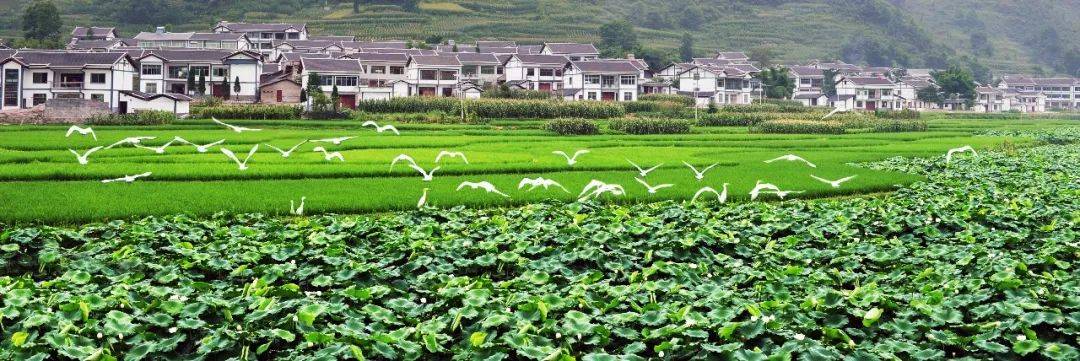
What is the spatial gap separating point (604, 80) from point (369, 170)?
47641 millimetres

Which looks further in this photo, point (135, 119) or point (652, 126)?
point (652, 126)

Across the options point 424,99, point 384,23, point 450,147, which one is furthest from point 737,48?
point 450,147

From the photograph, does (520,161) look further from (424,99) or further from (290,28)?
(290,28)

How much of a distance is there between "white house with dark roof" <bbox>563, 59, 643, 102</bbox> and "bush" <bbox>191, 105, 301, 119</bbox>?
2559 centimetres

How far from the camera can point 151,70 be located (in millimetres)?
57969

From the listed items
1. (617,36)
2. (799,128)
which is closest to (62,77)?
(799,128)

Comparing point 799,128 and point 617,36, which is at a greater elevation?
point 617,36

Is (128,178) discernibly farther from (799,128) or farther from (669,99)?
(669,99)

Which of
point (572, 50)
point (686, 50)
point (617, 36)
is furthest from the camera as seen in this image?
point (686, 50)

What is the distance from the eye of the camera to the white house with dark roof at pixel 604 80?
6750 centimetres

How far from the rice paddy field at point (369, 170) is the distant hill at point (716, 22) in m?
65.3

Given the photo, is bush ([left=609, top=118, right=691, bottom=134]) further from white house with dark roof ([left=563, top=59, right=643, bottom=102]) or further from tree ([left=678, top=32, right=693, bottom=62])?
tree ([left=678, top=32, right=693, bottom=62])

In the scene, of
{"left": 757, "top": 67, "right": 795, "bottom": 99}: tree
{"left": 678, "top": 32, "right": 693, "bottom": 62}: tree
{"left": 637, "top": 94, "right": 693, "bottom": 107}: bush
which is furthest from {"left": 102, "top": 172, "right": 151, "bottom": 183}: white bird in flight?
{"left": 678, "top": 32, "right": 693, "bottom": 62}: tree

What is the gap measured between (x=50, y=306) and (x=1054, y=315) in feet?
25.0
